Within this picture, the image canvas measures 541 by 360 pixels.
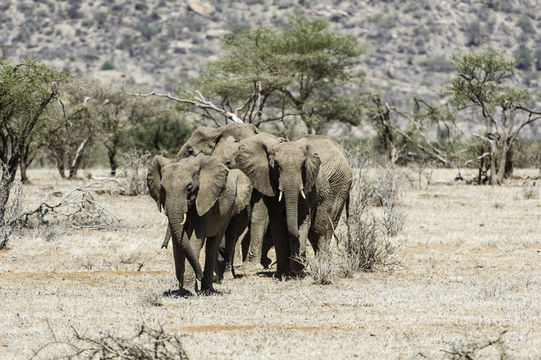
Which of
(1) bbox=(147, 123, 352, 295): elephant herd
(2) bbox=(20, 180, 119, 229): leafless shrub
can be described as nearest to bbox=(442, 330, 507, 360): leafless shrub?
(1) bbox=(147, 123, 352, 295): elephant herd

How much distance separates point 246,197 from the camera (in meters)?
10.6

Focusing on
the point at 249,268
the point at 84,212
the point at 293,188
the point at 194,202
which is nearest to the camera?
the point at 194,202

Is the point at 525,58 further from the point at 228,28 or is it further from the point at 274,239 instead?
the point at 274,239

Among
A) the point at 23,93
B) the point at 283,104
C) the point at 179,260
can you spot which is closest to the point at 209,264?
the point at 179,260

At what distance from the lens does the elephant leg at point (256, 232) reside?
1115 centimetres

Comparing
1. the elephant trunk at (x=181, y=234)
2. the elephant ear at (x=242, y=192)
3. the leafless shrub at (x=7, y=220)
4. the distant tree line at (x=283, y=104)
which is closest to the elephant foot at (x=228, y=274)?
the elephant ear at (x=242, y=192)

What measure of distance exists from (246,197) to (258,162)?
53cm

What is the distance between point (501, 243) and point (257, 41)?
20.3 m

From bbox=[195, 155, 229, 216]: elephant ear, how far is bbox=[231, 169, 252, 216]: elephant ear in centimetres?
106

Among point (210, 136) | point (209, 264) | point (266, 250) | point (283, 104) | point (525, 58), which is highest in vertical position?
point (525, 58)

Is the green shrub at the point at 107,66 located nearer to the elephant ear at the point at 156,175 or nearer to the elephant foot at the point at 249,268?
the elephant foot at the point at 249,268

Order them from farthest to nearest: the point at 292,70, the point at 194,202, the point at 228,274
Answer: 1. the point at 292,70
2. the point at 228,274
3. the point at 194,202

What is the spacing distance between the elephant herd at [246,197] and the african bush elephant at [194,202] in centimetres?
1

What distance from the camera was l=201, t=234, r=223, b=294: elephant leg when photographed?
32.0ft
